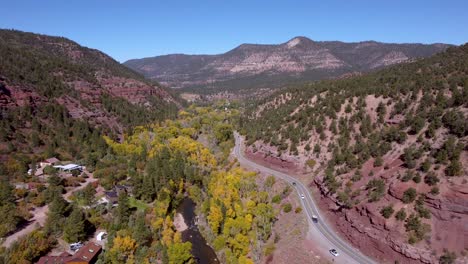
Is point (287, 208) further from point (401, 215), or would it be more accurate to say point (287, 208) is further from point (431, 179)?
point (431, 179)

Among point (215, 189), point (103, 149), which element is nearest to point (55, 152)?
point (103, 149)

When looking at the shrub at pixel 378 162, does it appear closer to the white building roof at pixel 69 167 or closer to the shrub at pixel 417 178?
the shrub at pixel 417 178

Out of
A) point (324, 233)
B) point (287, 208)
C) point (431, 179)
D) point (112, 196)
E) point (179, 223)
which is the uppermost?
point (431, 179)

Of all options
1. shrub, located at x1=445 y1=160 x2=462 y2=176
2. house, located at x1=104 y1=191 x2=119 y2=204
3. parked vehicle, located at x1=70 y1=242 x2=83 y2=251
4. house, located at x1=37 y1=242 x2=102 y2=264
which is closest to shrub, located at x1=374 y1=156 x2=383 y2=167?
shrub, located at x1=445 y1=160 x2=462 y2=176

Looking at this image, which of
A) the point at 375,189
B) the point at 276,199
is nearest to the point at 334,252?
the point at 375,189

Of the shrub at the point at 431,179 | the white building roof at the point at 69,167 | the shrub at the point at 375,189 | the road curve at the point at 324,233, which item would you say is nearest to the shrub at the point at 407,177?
the shrub at the point at 431,179

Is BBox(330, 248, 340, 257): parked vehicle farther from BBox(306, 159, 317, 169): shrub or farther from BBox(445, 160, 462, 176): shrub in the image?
BBox(306, 159, 317, 169): shrub
